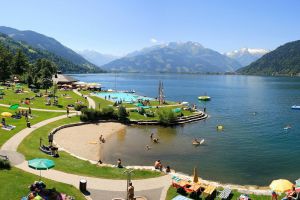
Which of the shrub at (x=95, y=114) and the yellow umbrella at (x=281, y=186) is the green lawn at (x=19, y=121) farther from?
the yellow umbrella at (x=281, y=186)

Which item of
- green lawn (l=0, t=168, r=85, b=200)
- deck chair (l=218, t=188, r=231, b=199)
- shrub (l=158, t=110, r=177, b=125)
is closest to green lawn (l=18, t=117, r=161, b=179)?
green lawn (l=0, t=168, r=85, b=200)

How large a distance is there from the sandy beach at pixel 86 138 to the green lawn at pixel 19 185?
15.0 metres

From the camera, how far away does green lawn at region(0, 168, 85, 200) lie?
84.4ft

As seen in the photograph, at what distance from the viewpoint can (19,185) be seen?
27156mm

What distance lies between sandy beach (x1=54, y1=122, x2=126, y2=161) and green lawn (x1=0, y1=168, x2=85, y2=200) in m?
15.0

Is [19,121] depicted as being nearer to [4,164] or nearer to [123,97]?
[4,164]

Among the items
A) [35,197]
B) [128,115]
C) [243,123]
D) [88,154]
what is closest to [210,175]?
[88,154]

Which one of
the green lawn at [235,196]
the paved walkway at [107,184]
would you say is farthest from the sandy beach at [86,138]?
the green lawn at [235,196]

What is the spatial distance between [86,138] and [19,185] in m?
28.8

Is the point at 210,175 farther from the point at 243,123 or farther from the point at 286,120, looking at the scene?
the point at 286,120

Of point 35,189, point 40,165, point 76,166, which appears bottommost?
point 76,166

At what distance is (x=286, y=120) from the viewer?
8419cm

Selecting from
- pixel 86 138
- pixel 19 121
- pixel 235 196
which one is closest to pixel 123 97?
pixel 86 138

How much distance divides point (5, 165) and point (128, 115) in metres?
42.5
